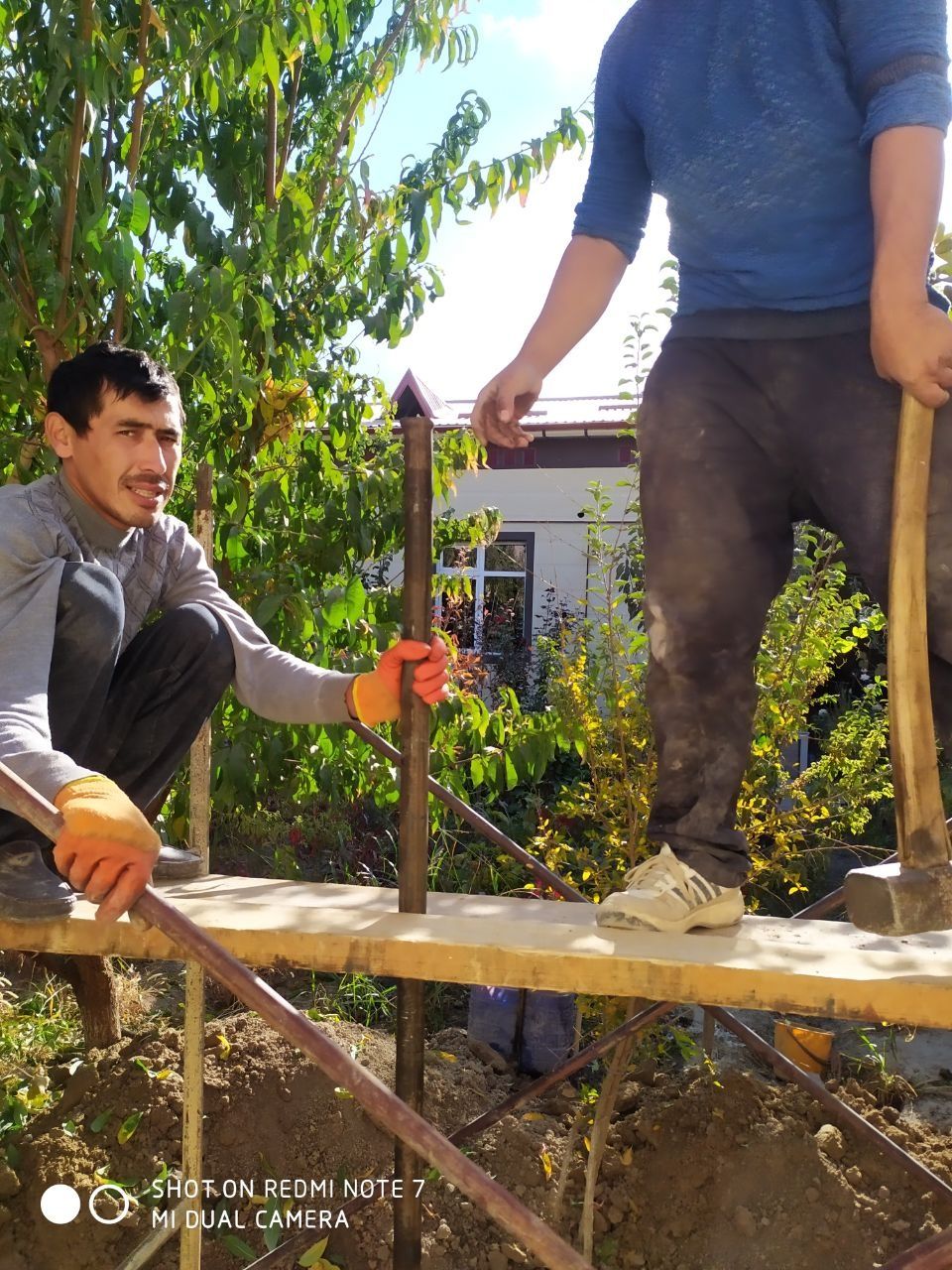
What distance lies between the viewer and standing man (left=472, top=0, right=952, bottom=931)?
61.5 inches

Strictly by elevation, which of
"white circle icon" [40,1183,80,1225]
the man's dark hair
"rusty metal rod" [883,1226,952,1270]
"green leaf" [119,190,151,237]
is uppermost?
"green leaf" [119,190,151,237]

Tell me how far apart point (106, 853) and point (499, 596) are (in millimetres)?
8111

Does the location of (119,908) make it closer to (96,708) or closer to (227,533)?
(96,708)

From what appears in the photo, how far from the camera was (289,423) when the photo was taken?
3205mm

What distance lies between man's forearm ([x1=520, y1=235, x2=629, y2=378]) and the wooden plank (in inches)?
39.5

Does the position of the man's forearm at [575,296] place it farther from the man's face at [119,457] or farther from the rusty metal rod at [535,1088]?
the rusty metal rod at [535,1088]

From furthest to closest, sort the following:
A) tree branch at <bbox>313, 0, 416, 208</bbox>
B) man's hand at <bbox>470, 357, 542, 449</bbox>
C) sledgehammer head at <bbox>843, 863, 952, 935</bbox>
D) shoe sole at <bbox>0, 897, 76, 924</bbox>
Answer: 1. tree branch at <bbox>313, 0, 416, 208</bbox>
2. man's hand at <bbox>470, 357, 542, 449</bbox>
3. shoe sole at <bbox>0, 897, 76, 924</bbox>
4. sledgehammer head at <bbox>843, 863, 952, 935</bbox>

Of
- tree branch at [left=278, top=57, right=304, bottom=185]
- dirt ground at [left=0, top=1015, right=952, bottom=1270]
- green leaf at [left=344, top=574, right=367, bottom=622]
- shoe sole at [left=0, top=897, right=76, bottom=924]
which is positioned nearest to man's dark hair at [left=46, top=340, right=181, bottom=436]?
green leaf at [left=344, top=574, right=367, bottom=622]

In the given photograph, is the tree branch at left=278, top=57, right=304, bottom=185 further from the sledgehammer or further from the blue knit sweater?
the sledgehammer

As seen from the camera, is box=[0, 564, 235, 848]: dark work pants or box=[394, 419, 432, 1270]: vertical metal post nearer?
box=[394, 419, 432, 1270]: vertical metal post

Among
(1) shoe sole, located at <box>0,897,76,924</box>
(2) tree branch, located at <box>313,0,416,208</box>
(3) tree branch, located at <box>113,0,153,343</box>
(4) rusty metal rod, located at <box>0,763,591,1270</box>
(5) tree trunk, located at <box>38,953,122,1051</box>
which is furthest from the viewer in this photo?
(2) tree branch, located at <box>313,0,416,208</box>

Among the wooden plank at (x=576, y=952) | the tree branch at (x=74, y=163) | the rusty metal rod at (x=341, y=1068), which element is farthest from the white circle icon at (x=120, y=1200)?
the tree branch at (x=74, y=163)

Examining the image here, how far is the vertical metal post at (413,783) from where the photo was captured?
1.81 meters

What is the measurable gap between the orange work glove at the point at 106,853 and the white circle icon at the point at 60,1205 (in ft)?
5.51
